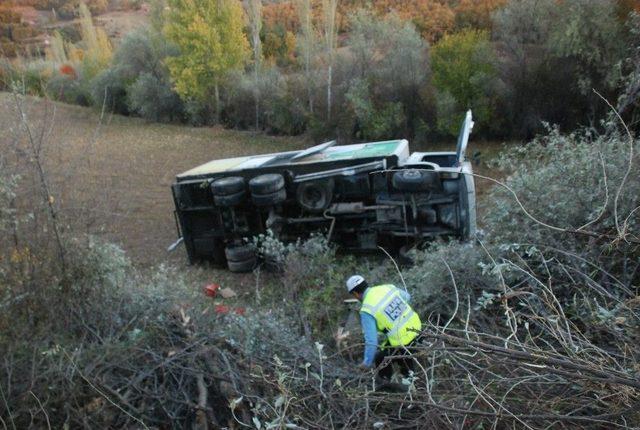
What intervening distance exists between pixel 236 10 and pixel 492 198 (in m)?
21.2

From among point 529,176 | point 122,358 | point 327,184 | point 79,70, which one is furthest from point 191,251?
point 79,70

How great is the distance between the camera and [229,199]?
8586mm

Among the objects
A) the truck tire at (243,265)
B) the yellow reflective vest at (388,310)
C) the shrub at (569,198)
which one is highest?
the shrub at (569,198)

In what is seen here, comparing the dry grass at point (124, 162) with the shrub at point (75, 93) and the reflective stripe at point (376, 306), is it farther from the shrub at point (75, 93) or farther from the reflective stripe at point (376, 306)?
the reflective stripe at point (376, 306)

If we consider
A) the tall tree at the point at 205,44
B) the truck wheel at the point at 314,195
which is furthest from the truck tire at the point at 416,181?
the tall tree at the point at 205,44

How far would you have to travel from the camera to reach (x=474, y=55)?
18.5 m

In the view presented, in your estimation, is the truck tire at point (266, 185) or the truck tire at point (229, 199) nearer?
the truck tire at point (266, 185)

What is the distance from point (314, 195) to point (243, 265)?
1.72 m

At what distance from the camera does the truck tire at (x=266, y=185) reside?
27.2 feet

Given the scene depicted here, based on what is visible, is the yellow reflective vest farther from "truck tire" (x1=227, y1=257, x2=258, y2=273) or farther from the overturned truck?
"truck tire" (x1=227, y1=257, x2=258, y2=273)

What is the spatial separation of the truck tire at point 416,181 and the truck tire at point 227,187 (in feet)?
8.18

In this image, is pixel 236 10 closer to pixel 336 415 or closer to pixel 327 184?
pixel 327 184

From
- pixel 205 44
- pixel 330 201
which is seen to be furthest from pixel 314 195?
pixel 205 44

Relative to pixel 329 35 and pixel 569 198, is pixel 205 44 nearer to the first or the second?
pixel 329 35
